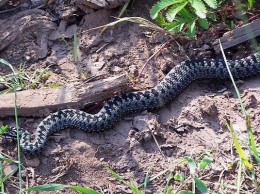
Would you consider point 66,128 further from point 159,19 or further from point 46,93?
point 159,19

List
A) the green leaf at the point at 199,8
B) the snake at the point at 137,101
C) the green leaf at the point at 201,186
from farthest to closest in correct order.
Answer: the snake at the point at 137,101 < the green leaf at the point at 199,8 < the green leaf at the point at 201,186

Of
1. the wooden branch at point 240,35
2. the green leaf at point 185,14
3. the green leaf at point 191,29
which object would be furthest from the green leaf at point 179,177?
the wooden branch at point 240,35

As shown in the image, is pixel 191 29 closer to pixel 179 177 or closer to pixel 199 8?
pixel 199 8

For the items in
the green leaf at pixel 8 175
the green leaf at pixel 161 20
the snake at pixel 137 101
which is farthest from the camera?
the green leaf at pixel 161 20

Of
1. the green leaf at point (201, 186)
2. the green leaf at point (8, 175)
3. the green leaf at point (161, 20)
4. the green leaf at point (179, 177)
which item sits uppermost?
the green leaf at point (161, 20)

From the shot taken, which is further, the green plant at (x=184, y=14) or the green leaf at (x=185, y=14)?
the green leaf at (x=185, y=14)

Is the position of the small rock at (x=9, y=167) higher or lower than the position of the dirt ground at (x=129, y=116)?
lower

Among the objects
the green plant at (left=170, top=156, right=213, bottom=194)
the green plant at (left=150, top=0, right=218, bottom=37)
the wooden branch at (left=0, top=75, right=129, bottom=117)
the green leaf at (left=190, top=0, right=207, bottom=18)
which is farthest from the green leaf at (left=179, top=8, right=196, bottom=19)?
the green plant at (left=170, top=156, right=213, bottom=194)

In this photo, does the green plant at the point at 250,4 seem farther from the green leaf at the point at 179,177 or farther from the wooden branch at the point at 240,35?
the green leaf at the point at 179,177

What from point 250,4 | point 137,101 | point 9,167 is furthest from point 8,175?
point 250,4
